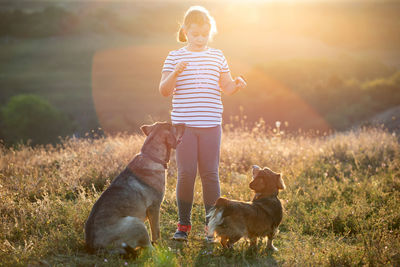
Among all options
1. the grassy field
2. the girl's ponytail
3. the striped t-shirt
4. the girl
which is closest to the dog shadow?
the grassy field

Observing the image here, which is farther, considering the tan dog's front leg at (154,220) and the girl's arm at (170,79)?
the tan dog's front leg at (154,220)

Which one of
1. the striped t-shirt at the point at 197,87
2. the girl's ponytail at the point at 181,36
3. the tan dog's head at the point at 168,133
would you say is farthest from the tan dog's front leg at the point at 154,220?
the girl's ponytail at the point at 181,36

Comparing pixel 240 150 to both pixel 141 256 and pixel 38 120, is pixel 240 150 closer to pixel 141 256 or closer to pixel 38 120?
pixel 141 256

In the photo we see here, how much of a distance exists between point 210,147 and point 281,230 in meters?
1.94

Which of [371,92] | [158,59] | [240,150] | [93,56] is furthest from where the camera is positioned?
[93,56]

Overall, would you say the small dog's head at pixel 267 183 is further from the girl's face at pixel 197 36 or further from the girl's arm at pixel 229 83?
the girl's face at pixel 197 36

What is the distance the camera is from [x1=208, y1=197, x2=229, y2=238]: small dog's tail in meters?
3.60

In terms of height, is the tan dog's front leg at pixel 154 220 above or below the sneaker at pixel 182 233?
above

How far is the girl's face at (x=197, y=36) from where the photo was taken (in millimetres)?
3904

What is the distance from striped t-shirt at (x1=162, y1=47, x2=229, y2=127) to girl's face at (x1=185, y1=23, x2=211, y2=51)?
84 millimetres

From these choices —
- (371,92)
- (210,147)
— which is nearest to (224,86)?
(210,147)

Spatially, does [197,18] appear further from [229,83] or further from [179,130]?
[179,130]

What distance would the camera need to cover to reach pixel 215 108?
4027 millimetres

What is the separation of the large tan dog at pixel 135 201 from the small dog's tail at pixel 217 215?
694 millimetres
